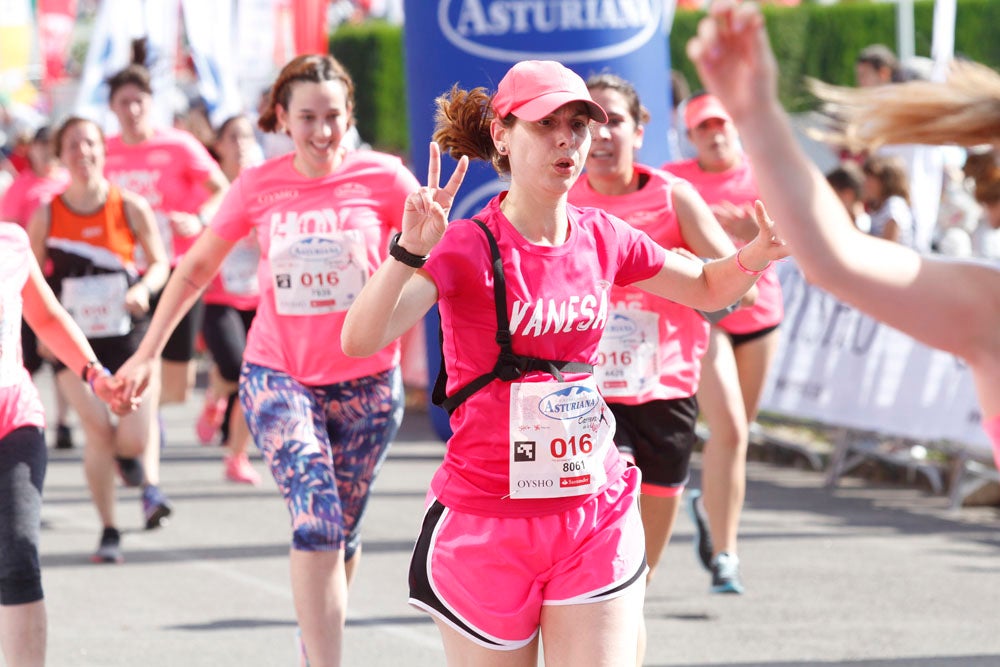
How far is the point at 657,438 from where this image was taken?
6.00 metres

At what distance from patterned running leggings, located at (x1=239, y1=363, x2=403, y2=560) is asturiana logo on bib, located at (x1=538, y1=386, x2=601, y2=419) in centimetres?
146

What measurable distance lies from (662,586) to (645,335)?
76.6 inches

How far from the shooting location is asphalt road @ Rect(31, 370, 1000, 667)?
644cm

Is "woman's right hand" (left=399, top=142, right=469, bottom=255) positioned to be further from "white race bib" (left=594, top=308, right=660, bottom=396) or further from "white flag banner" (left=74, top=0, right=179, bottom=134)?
"white flag banner" (left=74, top=0, right=179, bottom=134)

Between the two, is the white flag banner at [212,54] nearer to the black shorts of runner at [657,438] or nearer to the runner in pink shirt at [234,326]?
the runner in pink shirt at [234,326]

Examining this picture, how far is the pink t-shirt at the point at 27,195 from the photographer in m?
11.3

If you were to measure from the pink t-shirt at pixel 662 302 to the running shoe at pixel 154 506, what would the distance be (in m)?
3.56

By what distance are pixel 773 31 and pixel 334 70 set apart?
881 inches

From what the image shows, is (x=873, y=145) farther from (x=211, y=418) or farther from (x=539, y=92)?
(x=211, y=418)

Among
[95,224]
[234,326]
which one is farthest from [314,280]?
[234,326]

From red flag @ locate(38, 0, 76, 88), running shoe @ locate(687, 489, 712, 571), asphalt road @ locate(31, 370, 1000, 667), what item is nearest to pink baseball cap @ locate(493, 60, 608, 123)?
asphalt road @ locate(31, 370, 1000, 667)

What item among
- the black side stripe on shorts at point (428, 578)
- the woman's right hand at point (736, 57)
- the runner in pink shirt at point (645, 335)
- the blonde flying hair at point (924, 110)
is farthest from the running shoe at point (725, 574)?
the woman's right hand at point (736, 57)

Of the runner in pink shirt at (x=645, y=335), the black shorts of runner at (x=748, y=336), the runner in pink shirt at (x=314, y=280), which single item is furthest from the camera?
the black shorts of runner at (x=748, y=336)

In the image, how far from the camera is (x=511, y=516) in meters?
3.92
